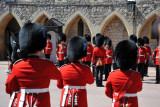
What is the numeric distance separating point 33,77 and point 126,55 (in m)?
1.03

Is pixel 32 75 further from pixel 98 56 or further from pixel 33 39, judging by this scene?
pixel 98 56

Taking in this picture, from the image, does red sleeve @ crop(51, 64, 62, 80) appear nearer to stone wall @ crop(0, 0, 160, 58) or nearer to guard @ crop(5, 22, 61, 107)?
guard @ crop(5, 22, 61, 107)

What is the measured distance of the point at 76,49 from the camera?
344 centimetres

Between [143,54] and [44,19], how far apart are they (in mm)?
7465

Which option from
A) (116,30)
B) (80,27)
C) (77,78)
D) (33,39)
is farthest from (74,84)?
(80,27)

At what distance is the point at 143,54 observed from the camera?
852cm

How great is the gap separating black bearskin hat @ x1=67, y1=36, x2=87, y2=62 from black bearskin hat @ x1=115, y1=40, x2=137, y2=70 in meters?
0.50

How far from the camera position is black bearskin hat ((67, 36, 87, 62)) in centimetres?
339

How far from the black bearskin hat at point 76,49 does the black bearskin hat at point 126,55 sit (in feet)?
1.64

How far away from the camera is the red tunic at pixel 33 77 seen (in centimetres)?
257

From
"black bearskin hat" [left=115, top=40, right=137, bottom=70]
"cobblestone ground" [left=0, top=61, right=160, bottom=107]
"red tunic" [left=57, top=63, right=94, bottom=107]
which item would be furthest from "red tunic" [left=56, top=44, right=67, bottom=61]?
"black bearskin hat" [left=115, top=40, right=137, bottom=70]

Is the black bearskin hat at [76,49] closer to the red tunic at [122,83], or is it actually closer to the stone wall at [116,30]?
the red tunic at [122,83]

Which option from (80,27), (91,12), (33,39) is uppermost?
(91,12)

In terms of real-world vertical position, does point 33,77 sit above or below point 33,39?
below
